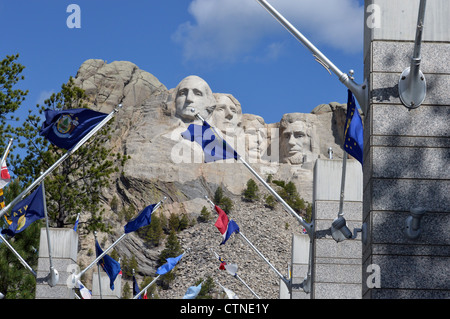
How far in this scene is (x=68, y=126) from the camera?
17.1m

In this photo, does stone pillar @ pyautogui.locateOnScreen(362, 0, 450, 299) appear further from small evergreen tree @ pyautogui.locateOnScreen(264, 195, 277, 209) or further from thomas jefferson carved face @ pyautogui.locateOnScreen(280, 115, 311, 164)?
thomas jefferson carved face @ pyautogui.locateOnScreen(280, 115, 311, 164)

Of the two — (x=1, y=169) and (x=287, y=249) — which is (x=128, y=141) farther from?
(x=1, y=169)

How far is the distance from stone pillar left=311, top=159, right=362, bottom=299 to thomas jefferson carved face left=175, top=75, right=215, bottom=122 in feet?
203

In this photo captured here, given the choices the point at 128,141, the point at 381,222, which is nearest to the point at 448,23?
the point at 381,222

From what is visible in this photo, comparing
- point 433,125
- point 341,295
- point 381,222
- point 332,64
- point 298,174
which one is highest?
point 298,174

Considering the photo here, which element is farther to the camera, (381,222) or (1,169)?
(1,169)

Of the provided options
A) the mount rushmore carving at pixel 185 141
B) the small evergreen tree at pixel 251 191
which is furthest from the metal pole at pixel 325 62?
the small evergreen tree at pixel 251 191

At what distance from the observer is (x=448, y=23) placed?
11039 mm

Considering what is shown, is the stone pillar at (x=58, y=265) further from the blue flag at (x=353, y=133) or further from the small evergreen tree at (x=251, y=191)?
the small evergreen tree at (x=251, y=191)

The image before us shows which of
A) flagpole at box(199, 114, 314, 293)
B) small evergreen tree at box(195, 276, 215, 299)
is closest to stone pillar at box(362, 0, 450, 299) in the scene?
flagpole at box(199, 114, 314, 293)

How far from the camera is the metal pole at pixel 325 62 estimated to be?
1102cm

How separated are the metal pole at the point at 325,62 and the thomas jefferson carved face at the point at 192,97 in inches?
2708

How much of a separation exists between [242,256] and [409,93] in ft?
210

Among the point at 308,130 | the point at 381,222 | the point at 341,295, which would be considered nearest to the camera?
the point at 381,222
